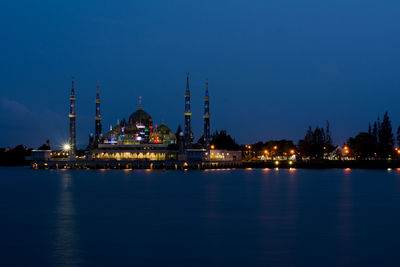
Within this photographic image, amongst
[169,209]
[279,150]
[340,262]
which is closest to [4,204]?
[169,209]

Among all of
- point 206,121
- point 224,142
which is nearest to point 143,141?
point 206,121

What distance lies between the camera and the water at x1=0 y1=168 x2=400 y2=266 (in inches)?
887

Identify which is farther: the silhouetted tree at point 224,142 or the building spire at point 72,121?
the silhouetted tree at point 224,142

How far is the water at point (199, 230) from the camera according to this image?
73.9 ft

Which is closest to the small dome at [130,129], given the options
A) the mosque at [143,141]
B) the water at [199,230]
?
the mosque at [143,141]

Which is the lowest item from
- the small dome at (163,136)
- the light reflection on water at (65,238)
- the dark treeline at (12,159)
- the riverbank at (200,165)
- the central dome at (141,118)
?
the light reflection on water at (65,238)

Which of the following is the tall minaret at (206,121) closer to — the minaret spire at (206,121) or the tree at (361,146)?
the minaret spire at (206,121)

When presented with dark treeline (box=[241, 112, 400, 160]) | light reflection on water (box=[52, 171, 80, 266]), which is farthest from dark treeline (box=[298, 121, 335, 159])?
light reflection on water (box=[52, 171, 80, 266])

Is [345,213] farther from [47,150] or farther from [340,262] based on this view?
[47,150]

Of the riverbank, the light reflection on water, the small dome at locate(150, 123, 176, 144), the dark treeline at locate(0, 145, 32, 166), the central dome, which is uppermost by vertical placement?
the central dome

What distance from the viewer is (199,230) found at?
98.2ft

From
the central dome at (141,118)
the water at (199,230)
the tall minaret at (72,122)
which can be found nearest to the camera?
the water at (199,230)

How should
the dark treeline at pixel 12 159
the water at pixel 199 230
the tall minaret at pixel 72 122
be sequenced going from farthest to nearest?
1. the dark treeline at pixel 12 159
2. the tall minaret at pixel 72 122
3. the water at pixel 199 230

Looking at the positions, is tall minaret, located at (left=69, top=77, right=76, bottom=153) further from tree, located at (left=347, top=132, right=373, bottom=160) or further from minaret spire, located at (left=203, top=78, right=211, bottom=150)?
tree, located at (left=347, top=132, right=373, bottom=160)
